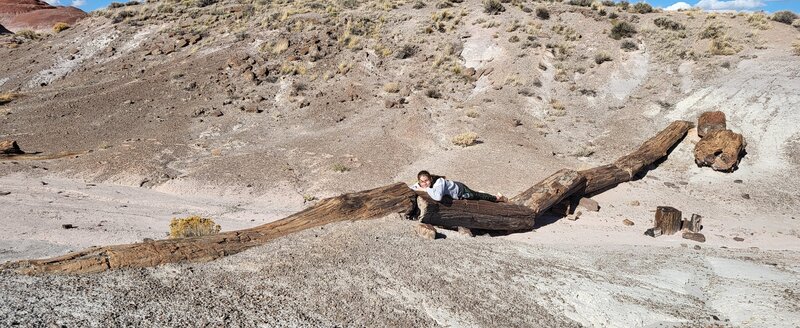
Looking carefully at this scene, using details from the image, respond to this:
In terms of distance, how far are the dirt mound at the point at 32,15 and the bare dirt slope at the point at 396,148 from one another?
61.2ft

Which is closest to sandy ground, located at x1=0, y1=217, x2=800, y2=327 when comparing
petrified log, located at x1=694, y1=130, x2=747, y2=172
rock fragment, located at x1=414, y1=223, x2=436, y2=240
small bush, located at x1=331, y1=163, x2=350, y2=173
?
rock fragment, located at x1=414, y1=223, x2=436, y2=240

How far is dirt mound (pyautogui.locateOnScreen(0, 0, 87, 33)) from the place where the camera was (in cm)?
4647

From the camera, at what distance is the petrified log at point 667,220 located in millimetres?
10062

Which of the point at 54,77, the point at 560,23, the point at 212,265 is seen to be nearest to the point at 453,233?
the point at 212,265

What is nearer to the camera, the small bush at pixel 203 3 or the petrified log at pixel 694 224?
the petrified log at pixel 694 224

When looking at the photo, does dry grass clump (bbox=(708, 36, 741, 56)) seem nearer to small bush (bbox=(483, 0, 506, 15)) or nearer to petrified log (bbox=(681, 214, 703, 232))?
small bush (bbox=(483, 0, 506, 15))

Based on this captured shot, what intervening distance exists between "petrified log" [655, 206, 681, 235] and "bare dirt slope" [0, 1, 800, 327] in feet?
0.92

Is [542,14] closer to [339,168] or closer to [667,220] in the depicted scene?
[339,168]

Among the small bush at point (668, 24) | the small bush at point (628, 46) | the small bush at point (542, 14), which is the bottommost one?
the small bush at point (628, 46)

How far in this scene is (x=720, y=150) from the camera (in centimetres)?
1347

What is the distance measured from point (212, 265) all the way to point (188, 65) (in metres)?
21.2

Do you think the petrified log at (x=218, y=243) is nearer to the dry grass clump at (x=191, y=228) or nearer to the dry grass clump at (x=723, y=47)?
the dry grass clump at (x=191, y=228)

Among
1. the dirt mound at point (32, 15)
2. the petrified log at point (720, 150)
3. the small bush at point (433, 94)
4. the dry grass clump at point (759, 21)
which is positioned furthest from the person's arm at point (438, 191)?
the dirt mound at point (32, 15)

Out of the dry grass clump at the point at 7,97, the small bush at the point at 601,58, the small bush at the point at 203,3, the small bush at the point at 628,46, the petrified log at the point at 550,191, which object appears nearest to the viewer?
the petrified log at the point at 550,191
